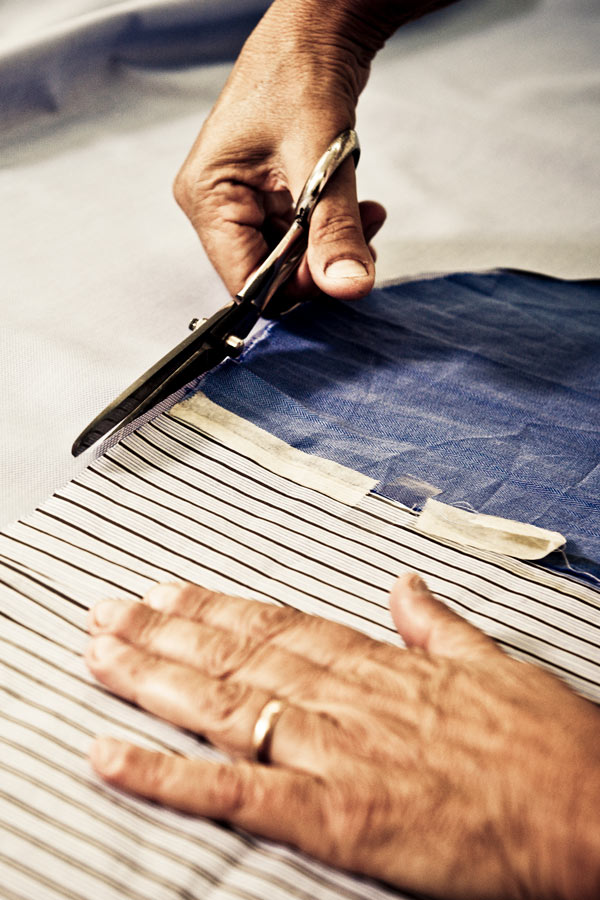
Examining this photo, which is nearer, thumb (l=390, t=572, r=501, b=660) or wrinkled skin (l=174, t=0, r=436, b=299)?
thumb (l=390, t=572, r=501, b=660)

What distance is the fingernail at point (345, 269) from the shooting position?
0.86m

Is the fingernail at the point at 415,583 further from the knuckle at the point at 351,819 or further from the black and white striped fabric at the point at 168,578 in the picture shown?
the knuckle at the point at 351,819

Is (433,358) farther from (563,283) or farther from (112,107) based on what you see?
(112,107)

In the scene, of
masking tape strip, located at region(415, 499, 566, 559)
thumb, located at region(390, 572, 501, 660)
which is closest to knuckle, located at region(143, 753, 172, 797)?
thumb, located at region(390, 572, 501, 660)

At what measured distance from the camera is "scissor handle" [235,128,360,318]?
33.8 inches

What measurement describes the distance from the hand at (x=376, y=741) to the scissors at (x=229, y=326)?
8.6 inches

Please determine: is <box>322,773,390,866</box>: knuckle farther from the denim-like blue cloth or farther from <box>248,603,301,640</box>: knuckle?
the denim-like blue cloth

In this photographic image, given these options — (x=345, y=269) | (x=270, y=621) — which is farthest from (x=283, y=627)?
(x=345, y=269)

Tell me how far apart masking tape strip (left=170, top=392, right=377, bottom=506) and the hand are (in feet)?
0.51

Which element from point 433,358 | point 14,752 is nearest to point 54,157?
point 433,358

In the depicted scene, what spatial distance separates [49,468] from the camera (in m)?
0.78

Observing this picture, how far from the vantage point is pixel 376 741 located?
51 cm

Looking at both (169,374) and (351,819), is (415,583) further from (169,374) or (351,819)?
(169,374)

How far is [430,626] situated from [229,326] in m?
0.41
